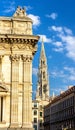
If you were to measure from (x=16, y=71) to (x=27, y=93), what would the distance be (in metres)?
2.86

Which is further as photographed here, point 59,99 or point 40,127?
point 40,127

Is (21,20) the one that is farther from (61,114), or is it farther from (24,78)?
(61,114)

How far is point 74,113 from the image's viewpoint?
357 ft

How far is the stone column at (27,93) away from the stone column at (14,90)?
31.9 inches

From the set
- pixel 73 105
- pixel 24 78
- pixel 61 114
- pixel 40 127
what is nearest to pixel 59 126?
pixel 61 114

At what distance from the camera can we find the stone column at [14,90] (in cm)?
4606

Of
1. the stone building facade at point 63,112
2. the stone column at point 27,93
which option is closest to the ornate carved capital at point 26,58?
the stone column at point 27,93

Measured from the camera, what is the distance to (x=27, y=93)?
154 feet

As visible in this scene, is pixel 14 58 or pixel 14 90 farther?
pixel 14 58

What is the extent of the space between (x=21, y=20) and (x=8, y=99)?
9.68 metres

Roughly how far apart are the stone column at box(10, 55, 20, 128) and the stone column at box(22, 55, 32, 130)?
81cm

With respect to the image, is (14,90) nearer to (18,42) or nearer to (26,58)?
(26,58)

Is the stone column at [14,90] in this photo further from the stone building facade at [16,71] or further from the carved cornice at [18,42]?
the carved cornice at [18,42]

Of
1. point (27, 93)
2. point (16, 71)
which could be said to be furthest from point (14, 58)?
point (27, 93)
